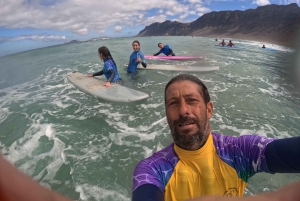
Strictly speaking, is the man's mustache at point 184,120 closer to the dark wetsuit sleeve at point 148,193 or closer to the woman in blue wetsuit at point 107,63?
the dark wetsuit sleeve at point 148,193

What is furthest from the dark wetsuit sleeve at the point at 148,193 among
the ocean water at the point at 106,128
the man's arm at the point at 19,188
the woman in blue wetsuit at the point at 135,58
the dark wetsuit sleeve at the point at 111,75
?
the woman in blue wetsuit at the point at 135,58

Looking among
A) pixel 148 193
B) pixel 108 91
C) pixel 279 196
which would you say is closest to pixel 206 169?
pixel 148 193

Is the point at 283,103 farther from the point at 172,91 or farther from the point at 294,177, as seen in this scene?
the point at 172,91

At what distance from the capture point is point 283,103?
7.70m

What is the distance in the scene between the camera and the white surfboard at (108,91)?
758 centimetres

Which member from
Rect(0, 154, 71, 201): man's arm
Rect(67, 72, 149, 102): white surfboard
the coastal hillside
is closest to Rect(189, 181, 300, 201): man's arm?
Rect(0, 154, 71, 201): man's arm

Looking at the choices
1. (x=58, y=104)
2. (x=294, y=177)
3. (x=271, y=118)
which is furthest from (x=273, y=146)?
(x=58, y=104)

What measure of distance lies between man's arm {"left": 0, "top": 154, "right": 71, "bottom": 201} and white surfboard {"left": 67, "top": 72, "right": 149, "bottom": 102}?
6.97 metres

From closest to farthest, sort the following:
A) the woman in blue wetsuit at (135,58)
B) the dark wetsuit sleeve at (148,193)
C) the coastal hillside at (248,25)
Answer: the dark wetsuit sleeve at (148,193)
the woman in blue wetsuit at (135,58)
the coastal hillside at (248,25)

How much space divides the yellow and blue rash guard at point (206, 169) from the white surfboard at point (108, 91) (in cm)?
524

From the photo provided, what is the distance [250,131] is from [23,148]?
5980mm

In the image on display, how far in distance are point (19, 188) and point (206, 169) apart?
2.09 metres

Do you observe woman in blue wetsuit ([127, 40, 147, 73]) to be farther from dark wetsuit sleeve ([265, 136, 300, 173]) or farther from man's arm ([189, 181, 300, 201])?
man's arm ([189, 181, 300, 201])

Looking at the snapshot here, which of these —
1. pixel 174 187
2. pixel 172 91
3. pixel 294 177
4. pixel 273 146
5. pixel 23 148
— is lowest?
pixel 294 177
